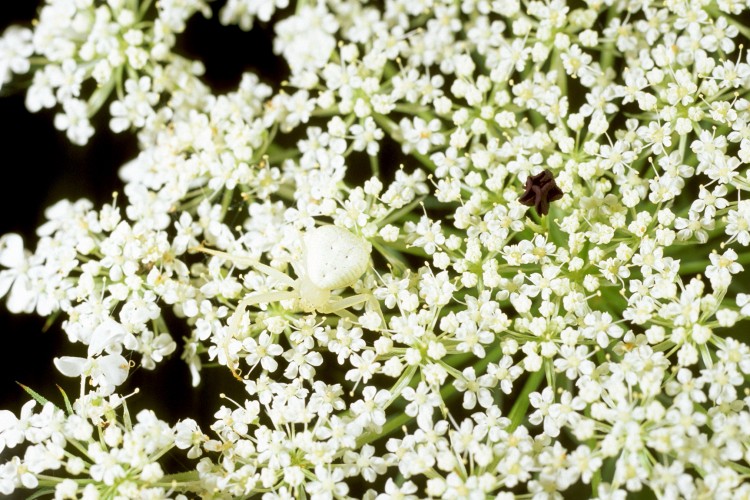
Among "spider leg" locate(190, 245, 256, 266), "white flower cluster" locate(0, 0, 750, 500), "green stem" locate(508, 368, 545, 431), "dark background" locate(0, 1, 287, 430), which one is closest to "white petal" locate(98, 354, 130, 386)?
"white flower cluster" locate(0, 0, 750, 500)

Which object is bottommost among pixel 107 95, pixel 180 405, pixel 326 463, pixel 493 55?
pixel 180 405

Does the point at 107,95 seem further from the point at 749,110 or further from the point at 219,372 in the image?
the point at 749,110

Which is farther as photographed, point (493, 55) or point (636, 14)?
point (636, 14)

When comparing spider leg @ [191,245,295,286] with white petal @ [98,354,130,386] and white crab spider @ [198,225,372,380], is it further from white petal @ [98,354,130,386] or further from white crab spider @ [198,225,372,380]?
white petal @ [98,354,130,386]

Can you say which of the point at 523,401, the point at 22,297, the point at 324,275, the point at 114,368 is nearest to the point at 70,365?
the point at 114,368

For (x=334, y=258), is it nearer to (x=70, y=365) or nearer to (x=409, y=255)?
(x=409, y=255)

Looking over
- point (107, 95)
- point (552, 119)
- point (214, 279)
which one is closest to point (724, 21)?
point (552, 119)
